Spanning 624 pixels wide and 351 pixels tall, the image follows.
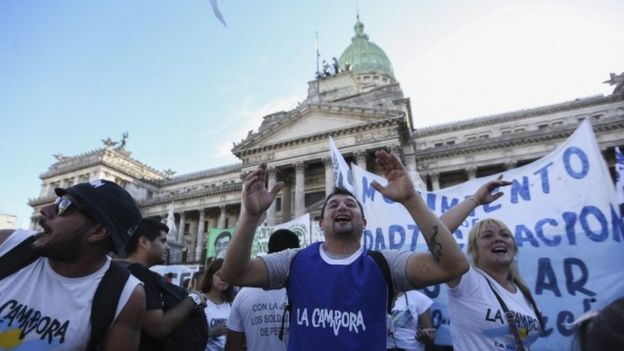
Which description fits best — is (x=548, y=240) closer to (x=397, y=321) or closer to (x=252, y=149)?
(x=397, y=321)

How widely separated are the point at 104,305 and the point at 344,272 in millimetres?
1440

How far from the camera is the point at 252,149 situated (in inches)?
1254

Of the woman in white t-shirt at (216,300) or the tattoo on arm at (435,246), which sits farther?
the woman in white t-shirt at (216,300)

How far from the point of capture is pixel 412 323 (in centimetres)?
454

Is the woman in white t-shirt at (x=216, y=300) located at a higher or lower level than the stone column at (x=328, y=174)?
lower

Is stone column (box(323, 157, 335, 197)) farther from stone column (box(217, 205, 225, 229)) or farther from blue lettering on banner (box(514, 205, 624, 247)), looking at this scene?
blue lettering on banner (box(514, 205, 624, 247))

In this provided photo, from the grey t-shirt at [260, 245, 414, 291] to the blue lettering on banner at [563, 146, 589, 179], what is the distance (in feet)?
13.6

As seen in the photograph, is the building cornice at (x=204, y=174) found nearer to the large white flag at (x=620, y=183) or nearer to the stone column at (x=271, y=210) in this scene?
the stone column at (x=271, y=210)

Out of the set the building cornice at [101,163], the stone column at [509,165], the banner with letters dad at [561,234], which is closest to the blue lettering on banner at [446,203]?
the banner with letters dad at [561,234]

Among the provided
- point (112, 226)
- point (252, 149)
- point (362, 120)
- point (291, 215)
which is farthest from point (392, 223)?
point (252, 149)

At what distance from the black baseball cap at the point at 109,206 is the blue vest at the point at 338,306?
115 cm

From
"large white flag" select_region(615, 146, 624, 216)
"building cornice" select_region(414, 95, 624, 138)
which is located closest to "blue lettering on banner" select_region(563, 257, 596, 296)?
"large white flag" select_region(615, 146, 624, 216)

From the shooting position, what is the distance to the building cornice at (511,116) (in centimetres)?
2945

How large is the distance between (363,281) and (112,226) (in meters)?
1.60
